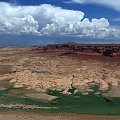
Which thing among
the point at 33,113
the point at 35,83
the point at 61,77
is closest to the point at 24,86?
the point at 35,83

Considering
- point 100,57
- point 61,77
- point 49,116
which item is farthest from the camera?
point 100,57

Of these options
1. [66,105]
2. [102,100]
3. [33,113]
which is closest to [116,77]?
[102,100]

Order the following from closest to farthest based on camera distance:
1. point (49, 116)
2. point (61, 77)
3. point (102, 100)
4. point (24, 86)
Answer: point (49, 116), point (102, 100), point (24, 86), point (61, 77)

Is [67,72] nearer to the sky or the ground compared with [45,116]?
nearer to the sky

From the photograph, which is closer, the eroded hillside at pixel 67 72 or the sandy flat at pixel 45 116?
the sandy flat at pixel 45 116

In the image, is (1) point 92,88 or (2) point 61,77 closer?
(1) point 92,88

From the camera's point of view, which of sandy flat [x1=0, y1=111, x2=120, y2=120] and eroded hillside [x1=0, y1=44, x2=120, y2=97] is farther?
eroded hillside [x1=0, y1=44, x2=120, y2=97]

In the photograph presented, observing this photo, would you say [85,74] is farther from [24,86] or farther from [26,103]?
[26,103]

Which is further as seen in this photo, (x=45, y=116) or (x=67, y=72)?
(x=67, y=72)

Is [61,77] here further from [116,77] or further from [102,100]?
[102,100]
